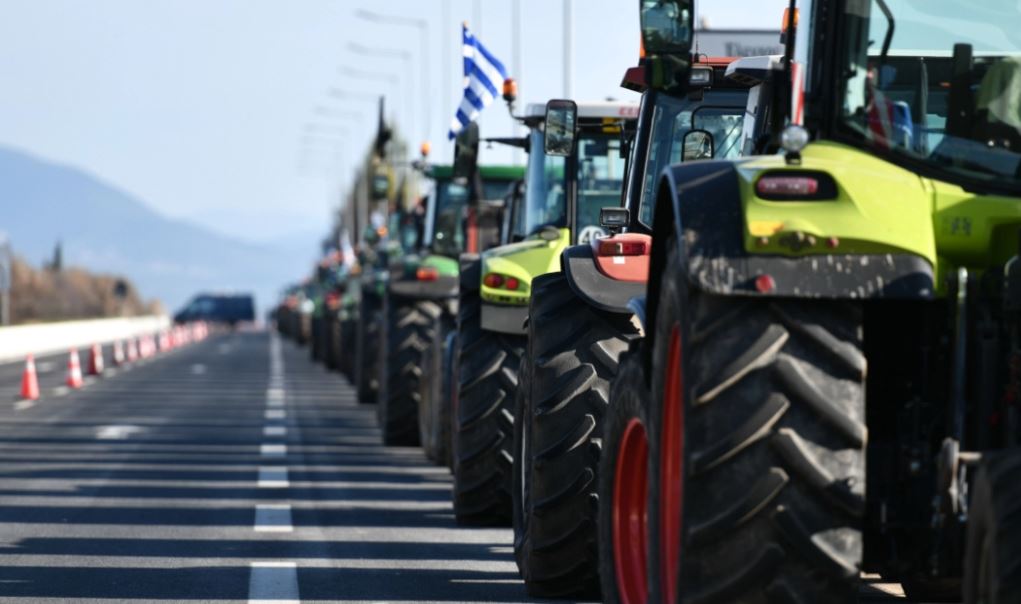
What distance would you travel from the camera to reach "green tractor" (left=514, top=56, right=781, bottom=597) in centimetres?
910

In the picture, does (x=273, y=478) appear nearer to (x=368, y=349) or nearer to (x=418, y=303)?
(x=418, y=303)

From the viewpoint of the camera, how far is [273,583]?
32.8 ft

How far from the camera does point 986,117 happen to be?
6.39 meters

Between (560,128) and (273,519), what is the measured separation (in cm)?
344

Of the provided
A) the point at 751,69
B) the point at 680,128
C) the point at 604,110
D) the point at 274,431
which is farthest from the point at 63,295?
the point at 751,69

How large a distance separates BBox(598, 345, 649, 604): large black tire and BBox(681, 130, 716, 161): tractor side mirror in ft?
7.92

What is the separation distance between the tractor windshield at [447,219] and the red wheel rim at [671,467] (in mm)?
14293

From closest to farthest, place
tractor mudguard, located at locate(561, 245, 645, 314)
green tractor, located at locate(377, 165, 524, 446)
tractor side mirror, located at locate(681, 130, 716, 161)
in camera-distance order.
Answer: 1. tractor mudguard, located at locate(561, 245, 645, 314)
2. tractor side mirror, located at locate(681, 130, 716, 161)
3. green tractor, located at locate(377, 165, 524, 446)

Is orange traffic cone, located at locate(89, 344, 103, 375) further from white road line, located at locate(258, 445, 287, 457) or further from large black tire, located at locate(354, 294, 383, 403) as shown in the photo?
white road line, located at locate(258, 445, 287, 457)

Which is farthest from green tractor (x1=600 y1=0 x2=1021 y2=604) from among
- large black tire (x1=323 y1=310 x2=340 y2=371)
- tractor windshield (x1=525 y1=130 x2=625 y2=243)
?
large black tire (x1=323 y1=310 x2=340 y2=371)

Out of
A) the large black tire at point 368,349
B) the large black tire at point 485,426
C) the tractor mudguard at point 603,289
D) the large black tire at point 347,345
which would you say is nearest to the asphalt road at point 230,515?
the large black tire at point 485,426

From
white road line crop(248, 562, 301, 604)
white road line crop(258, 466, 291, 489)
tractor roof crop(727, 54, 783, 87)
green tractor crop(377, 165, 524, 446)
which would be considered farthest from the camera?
green tractor crop(377, 165, 524, 446)

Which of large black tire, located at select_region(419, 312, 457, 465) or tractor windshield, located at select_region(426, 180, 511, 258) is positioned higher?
tractor windshield, located at select_region(426, 180, 511, 258)

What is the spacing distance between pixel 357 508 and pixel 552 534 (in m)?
4.98
